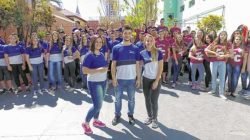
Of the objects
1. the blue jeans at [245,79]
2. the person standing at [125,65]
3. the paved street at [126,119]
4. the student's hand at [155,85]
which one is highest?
the person standing at [125,65]

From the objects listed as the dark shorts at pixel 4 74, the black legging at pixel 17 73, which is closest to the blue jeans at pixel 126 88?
the black legging at pixel 17 73

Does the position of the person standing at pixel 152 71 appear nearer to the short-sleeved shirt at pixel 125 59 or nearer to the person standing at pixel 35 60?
the short-sleeved shirt at pixel 125 59

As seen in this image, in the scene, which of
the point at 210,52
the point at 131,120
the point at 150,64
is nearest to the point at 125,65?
the point at 150,64

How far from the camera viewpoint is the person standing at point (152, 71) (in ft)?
18.2

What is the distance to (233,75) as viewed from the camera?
8.18 m

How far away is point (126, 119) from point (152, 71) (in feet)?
4.41

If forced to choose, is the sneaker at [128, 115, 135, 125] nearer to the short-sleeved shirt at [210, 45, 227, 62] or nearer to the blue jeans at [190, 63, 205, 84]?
the short-sleeved shirt at [210, 45, 227, 62]

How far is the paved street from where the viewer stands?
5.38 m

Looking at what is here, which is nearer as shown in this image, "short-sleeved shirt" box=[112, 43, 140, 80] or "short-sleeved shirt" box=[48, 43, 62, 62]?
"short-sleeved shirt" box=[112, 43, 140, 80]

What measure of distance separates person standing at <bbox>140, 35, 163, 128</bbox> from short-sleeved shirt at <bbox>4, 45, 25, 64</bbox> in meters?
4.82

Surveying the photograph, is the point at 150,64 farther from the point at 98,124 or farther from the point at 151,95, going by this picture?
the point at 98,124

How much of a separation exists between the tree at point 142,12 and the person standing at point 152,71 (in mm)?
21918

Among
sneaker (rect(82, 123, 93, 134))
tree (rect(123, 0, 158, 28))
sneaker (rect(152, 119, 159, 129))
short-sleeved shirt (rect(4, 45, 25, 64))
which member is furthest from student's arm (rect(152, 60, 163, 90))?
tree (rect(123, 0, 158, 28))

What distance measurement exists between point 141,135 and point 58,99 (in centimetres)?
355
